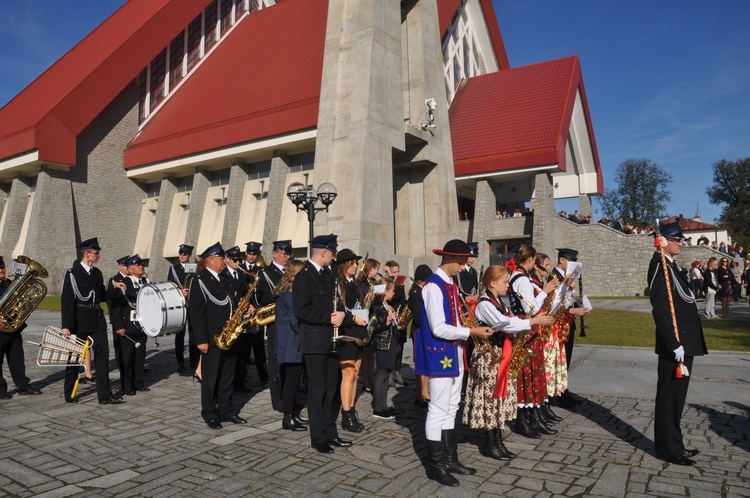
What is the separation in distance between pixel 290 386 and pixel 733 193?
7782cm

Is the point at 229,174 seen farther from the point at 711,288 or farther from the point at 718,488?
the point at 718,488

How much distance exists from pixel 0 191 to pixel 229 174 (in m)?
16.0

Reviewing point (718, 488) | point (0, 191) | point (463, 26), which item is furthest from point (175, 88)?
point (718, 488)

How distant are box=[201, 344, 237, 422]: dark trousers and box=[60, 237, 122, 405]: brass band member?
6.77 ft

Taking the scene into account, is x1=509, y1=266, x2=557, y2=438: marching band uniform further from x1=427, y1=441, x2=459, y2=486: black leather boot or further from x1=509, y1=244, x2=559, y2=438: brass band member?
x1=427, y1=441, x2=459, y2=486: black leather boot

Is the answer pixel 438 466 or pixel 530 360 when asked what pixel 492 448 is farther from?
pixel 530 360

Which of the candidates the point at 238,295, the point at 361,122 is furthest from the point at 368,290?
the point at 361,122

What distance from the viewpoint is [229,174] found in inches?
1264

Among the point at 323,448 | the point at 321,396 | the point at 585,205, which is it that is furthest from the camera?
the point at 585,205

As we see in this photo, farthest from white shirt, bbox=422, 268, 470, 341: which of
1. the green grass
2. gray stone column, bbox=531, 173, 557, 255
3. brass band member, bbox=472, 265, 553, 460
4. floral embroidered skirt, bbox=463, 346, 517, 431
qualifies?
gray stone column, bbox=531, 173, 557, 255

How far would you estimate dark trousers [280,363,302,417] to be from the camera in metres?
6.46

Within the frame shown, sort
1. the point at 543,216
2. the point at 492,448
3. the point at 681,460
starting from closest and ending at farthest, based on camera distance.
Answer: the point at 681,460, the point at 492,448, the point at 543,216

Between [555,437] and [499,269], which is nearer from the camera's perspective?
[499,269]

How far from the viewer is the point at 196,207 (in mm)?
31750
